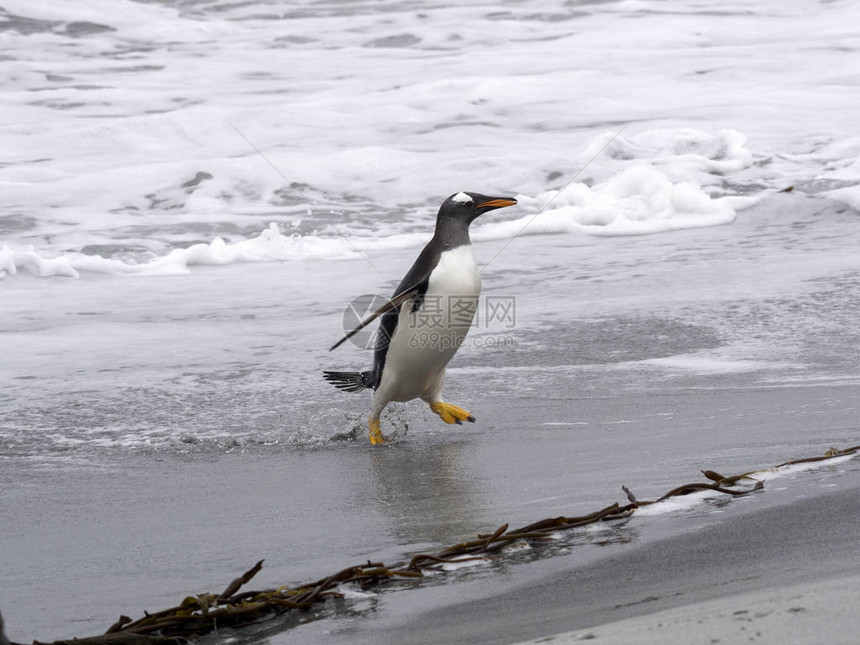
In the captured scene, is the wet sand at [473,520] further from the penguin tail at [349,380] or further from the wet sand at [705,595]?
the penguin tail at [349,380]

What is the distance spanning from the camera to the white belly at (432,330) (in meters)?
4.65

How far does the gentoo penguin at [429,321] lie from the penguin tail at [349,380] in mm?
132

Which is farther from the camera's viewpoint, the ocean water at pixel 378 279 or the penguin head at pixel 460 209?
the penguin head at pixel 460 209

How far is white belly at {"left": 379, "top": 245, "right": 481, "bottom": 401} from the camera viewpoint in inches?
183

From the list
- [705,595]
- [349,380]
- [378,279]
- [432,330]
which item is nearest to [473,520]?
[705,595]

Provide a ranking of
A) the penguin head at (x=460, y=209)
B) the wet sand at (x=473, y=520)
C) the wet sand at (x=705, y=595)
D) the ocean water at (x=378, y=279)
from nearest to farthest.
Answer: the wet sand at (x=705, y=595)
the wet sand at (x=473, y=520)
the ocean water at (x=378, y=279)
the penguin head at (x=460, y=209)

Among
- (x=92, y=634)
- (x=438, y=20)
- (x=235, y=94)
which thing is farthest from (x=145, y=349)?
(x=438, y=20)

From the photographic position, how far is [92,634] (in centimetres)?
247

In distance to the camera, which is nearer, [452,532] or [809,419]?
[452,532]

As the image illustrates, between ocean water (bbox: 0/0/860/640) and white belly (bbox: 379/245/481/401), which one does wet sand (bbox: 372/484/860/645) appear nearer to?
ocean water (bbox: 0/0/860/640)

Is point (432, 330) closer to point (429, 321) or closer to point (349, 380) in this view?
point (429, 321)

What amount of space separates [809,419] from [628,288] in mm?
3015

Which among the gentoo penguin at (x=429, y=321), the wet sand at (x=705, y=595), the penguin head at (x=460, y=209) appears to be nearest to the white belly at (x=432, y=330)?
the gentoo penguin at (x=429, y=321)

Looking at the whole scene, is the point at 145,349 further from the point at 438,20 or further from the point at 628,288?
the point at 438,20
